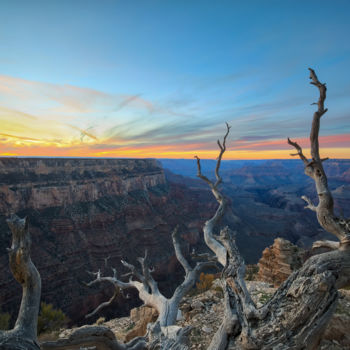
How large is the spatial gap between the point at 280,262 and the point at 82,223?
121 feet

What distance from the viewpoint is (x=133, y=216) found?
48.4 m

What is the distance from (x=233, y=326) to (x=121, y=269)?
38696mm

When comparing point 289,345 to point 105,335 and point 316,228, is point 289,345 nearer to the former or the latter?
point 105,335

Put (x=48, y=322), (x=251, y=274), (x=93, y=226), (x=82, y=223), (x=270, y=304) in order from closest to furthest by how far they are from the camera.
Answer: (x=270, y=304) < (x=48, y=322) < (x=251, y=274) < (x=82, y=223) < (x=93, y=226)

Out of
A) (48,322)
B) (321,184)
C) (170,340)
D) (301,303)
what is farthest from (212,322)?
(48,322)

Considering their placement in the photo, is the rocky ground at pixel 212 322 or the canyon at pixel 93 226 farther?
→ the canyon at pixel 93 226

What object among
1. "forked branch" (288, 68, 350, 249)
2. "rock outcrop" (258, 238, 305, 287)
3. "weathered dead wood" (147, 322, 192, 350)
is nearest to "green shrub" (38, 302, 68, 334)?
"weathered dead wood" (147, 322, 192, 350)

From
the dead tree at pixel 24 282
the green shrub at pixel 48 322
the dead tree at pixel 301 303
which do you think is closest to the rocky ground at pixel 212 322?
the dead tree at pixel 301 303

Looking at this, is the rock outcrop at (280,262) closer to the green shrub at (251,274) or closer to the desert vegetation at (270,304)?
the green shrub at (251,274)

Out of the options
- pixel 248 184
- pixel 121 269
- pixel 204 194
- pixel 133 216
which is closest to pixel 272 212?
pixel 204 194

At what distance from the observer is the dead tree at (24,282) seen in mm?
2404

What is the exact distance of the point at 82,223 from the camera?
131ft

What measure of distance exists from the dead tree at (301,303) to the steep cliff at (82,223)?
31795 millimetres

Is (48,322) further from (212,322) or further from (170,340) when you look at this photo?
(170,340)
